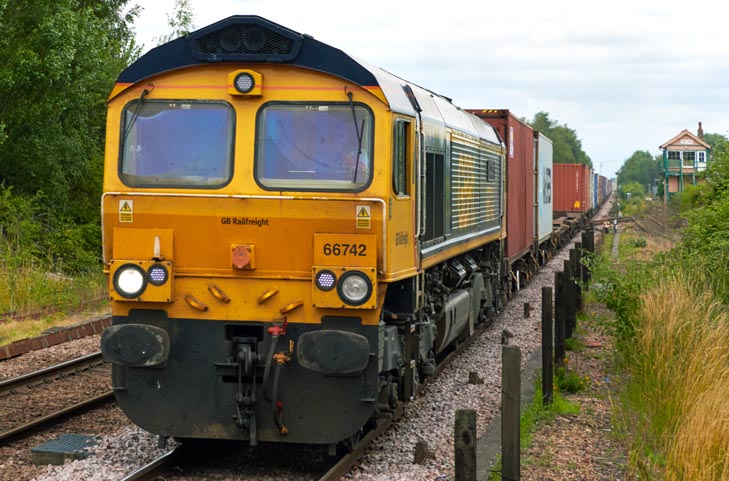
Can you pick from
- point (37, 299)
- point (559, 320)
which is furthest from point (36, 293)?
point (559, 320)

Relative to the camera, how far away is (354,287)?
704cm

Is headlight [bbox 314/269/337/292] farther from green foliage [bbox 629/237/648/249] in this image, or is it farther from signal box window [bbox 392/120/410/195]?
green foliage [bbox 629/237/648/249]

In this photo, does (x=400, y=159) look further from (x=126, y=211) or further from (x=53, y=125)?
(x=53, y=125)

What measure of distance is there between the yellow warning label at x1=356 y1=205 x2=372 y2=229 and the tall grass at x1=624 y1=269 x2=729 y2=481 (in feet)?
8.41

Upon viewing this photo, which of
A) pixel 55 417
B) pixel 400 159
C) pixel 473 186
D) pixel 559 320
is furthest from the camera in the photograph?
pixel 473 186

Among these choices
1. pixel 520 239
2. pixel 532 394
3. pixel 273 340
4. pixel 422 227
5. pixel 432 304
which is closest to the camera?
pixel 273 340

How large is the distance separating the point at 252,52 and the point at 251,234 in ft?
4.46

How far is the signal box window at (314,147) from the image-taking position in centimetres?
716

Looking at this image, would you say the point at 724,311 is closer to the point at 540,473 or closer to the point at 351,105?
the point at 540,473

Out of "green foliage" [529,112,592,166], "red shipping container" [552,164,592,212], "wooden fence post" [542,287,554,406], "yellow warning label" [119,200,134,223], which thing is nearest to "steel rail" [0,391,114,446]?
"yellow warning label" [119,200,134,223]

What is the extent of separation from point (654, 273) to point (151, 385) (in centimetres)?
768

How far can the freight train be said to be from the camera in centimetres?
709

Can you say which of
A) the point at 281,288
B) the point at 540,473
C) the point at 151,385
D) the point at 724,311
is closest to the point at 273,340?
the point at 281,288

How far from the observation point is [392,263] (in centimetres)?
726
